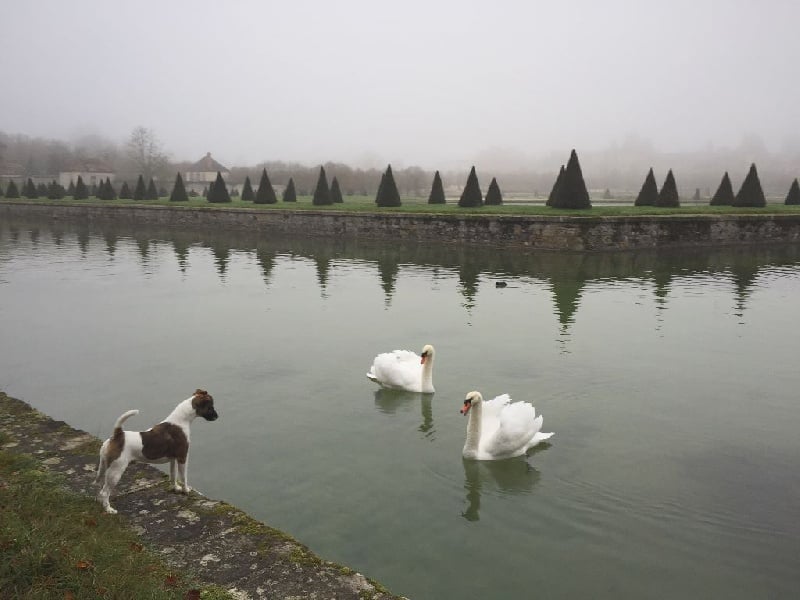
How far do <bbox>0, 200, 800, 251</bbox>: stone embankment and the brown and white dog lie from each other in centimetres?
2610

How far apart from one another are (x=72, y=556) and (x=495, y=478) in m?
4.64

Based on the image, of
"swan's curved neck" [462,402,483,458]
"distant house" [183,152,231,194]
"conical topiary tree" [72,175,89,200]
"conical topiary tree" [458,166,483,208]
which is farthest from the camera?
"distant house" [183,152,231,194]

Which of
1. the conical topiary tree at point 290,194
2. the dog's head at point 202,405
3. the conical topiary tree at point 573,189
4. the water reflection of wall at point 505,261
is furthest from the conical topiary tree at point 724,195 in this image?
the dog's head at point 202,405

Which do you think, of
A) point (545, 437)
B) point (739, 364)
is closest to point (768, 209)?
point (739, 364)

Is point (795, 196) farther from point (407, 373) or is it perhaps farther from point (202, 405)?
point (202, 405)

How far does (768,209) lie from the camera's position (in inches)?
1425

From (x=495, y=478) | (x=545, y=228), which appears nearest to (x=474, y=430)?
(x=495, y=478)

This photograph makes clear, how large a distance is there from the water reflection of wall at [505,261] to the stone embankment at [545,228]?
1.16 meters

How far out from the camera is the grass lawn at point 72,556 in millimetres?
3607

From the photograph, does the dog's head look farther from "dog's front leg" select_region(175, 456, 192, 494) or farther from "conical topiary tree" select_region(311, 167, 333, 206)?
"conical topiary tree" select_region(311, 167, 333, 206)

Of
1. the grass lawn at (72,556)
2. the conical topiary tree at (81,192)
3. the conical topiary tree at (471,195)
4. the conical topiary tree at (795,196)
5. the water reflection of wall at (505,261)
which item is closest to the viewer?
the grass lawn at (72,556)

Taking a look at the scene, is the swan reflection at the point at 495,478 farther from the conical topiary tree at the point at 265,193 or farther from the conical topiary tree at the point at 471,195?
the conical topiary tree at the point at 265,193

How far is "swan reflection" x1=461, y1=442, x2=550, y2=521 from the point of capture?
6673mm

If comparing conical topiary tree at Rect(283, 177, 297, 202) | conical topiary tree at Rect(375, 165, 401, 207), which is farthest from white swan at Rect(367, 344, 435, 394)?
conical topiary tree at Rect(283, 177, 297, 202)
